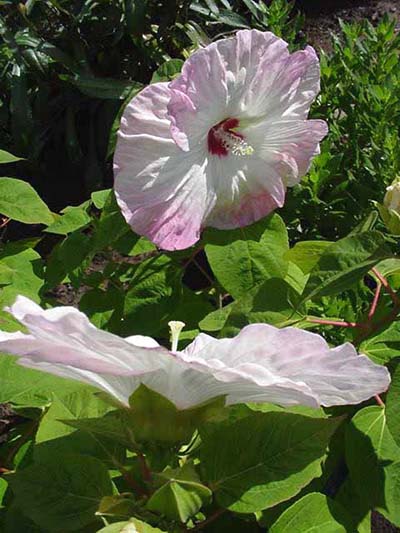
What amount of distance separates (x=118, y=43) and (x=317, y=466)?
2193 millimetres

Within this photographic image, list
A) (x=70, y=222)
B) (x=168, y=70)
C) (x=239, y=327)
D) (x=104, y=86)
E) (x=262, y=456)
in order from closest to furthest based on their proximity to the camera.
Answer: (x=262, y=456) → (x=239, y=327) → (x=168, y=70) → (x=70, y=222) → (x=104, y=86)

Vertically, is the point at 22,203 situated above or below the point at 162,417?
below

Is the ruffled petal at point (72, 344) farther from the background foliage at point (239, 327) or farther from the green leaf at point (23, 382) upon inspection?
the green leaf at point (23, 382)

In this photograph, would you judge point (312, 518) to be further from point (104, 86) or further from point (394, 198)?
point (104, 86)

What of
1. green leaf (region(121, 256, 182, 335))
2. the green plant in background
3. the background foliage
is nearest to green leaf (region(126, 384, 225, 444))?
the background foliage

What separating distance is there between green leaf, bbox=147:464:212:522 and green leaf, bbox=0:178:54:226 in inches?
23.8

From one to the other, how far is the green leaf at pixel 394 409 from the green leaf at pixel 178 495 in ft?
0.66

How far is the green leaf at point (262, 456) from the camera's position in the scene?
0.65 m

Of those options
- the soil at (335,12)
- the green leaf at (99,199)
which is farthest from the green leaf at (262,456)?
the soil at (335,12)

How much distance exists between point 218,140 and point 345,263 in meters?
0.22

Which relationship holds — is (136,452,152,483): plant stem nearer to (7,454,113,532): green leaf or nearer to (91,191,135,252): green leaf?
(7,454,113,532): green leaf

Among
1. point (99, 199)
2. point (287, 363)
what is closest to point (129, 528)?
point (287, 363)

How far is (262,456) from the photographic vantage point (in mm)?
664

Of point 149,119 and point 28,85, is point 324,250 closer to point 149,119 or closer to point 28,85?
point 149,119
